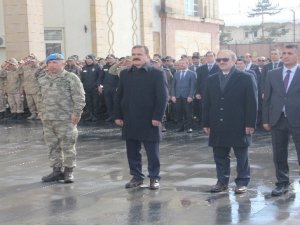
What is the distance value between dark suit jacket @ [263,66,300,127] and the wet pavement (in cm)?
99

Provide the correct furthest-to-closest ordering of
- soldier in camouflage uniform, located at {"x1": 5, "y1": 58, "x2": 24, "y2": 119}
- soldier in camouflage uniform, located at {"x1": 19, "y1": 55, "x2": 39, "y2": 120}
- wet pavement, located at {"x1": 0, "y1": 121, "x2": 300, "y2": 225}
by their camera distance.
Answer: soldier in camouflage uniform, located at {"x1": 5, "y1": 58, "x2": 24, "y2": 119} → soldier in camouflage uniform, located at {"x1": 19, "y1": 55, "x2": 39, "y2": 120} → wet pavement, located at {"x1": 0, "y1": 121, "x2": 300, "y2": 225}

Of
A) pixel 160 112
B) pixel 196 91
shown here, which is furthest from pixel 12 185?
pixel 196 91

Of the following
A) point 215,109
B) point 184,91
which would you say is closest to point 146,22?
point 184,91

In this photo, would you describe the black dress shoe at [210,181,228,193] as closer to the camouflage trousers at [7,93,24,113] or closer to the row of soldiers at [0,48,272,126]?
the row of soldiers at [0,48,272,126]

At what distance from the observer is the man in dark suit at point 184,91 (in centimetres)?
1447

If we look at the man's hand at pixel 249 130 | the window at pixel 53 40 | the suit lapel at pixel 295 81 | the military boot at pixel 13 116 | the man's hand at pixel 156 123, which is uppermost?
the window at pixel 53 40

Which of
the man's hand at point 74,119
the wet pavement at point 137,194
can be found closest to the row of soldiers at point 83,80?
the wet pavement at point 137,194

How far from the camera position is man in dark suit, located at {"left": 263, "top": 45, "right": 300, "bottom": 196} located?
7297 millimetres

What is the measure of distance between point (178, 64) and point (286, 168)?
25.0 ft

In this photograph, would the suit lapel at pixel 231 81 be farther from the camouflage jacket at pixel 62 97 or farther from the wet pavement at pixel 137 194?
the camouflage jacket at pixel 62 97

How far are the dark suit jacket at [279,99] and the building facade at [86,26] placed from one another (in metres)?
14.7

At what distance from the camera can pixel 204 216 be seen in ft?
21.4

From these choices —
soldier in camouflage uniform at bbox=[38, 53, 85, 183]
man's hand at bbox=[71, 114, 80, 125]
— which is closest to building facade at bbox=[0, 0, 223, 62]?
soldier in camouflage uniform at bbox=[38, 53, 85, 183]

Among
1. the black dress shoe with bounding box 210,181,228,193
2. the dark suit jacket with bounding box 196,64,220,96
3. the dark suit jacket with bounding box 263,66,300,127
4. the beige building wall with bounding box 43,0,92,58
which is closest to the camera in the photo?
the dark suit jacket with bounding box 263,66,300,127
